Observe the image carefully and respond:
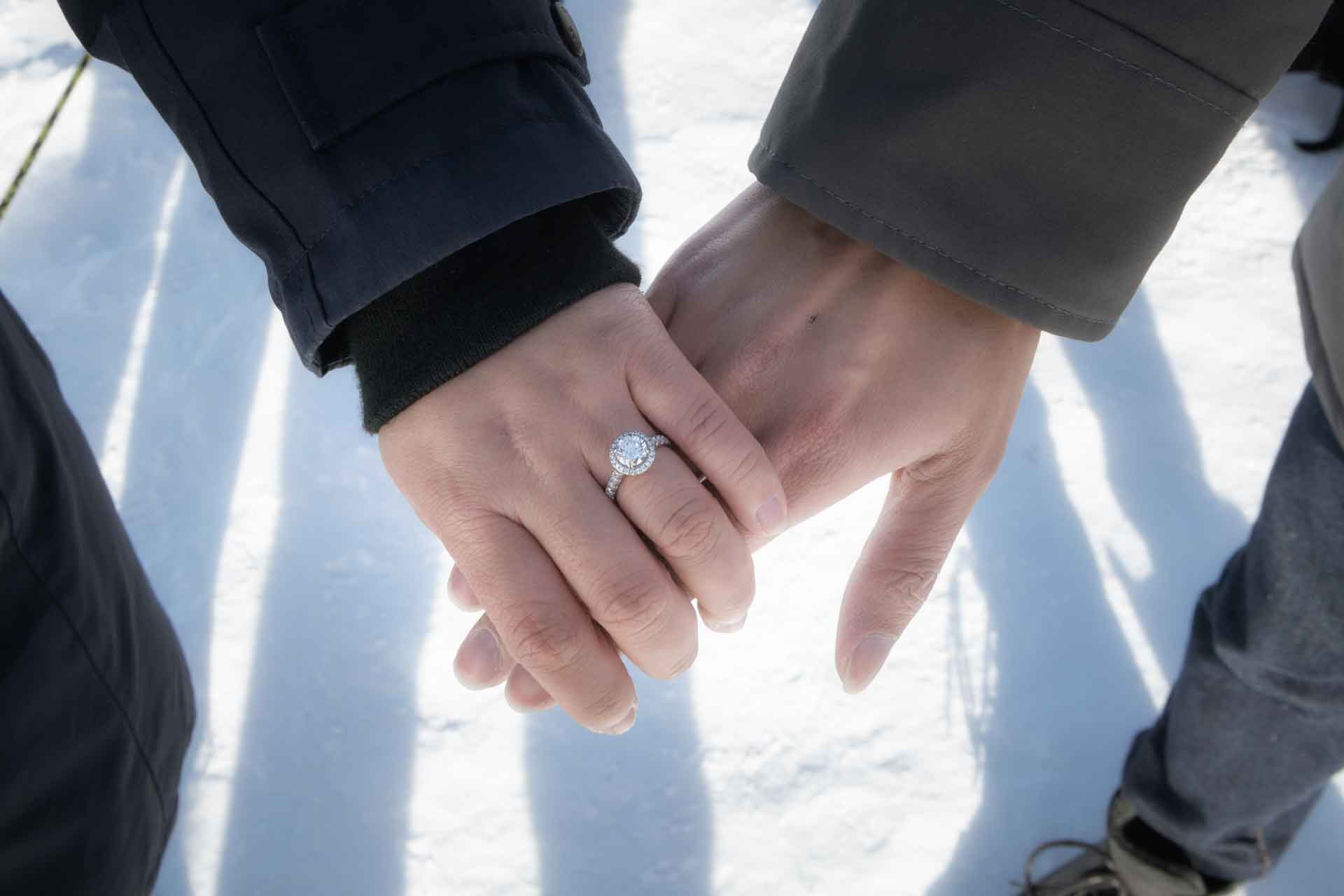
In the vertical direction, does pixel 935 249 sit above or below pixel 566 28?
below

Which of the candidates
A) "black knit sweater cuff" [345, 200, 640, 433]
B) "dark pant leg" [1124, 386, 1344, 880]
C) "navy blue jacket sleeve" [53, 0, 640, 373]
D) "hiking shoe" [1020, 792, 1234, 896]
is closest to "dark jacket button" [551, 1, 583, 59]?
"navy blue jacket sleeve" [53, 0, 640, 373]

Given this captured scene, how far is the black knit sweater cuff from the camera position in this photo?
0.74 metres

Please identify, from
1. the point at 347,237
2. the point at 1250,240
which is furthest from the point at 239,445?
the point at 1250,240

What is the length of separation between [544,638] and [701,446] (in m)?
0.22

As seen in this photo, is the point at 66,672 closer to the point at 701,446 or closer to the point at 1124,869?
the point at 701,446

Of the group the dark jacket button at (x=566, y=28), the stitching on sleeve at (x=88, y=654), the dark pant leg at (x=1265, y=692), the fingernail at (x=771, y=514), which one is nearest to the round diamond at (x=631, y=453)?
the fingernail at (x=771, y=514)

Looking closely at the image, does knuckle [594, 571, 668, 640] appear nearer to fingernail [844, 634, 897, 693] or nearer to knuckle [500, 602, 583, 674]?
knuckle [500, 602, 583, 674]

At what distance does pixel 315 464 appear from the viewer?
1.59 meters

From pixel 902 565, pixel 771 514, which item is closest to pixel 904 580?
pixel 902 565

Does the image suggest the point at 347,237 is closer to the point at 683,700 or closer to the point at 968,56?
the point at 968,56

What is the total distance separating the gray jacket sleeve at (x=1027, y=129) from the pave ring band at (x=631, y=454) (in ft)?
0.86

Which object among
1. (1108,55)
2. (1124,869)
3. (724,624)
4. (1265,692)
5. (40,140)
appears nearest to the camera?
(1108,55)

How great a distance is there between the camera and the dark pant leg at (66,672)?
2.60 ft

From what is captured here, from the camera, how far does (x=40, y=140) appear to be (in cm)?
185
